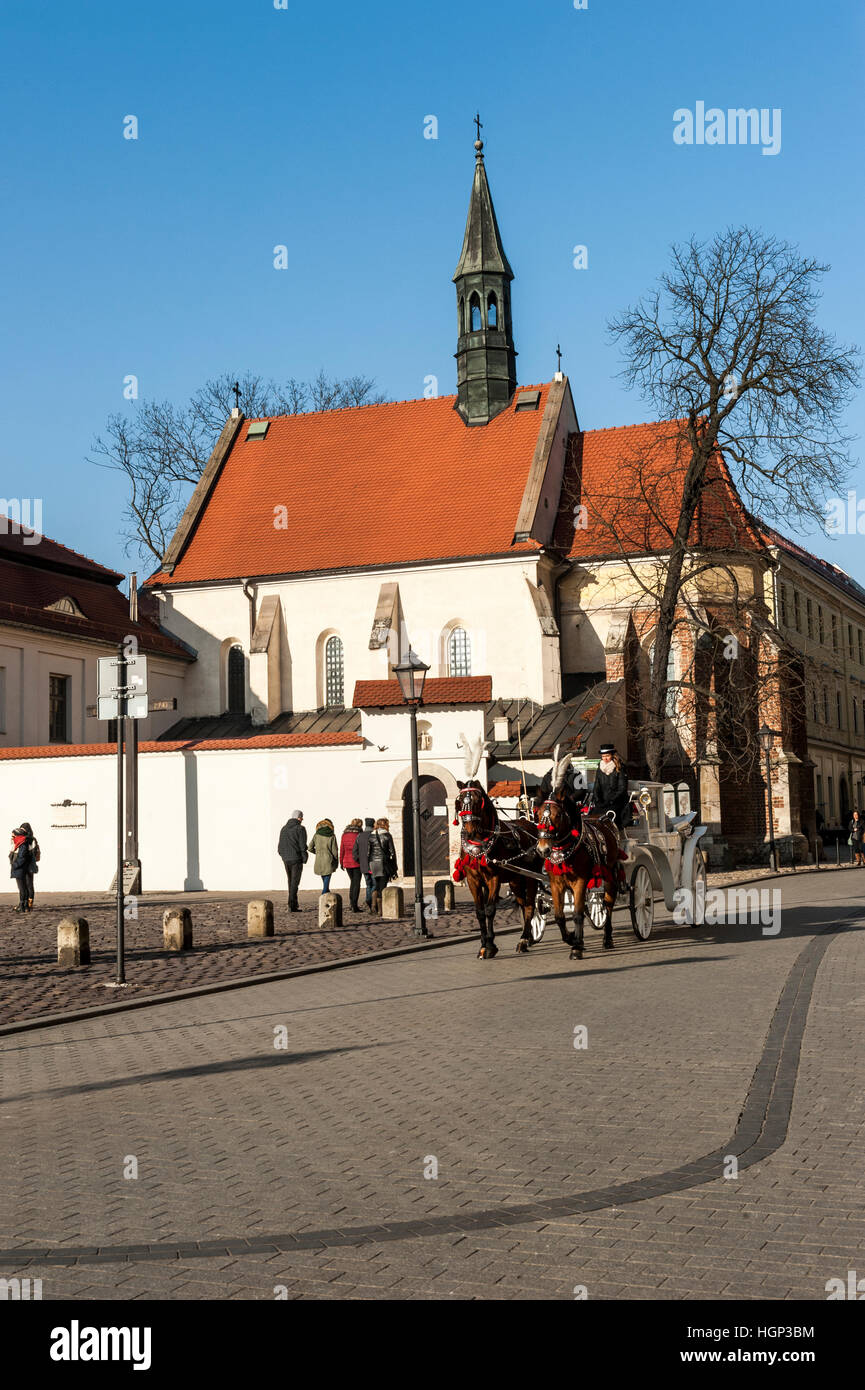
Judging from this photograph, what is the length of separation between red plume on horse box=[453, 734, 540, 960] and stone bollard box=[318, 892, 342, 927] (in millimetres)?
5031

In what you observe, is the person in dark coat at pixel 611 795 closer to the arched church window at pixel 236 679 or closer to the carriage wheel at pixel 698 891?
the carriage wheel at pixel 698 891

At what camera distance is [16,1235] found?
5523 millimetres

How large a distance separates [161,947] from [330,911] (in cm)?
338

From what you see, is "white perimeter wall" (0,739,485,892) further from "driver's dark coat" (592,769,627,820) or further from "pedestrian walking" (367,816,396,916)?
"driver's dark coat" (592,769,627,820)

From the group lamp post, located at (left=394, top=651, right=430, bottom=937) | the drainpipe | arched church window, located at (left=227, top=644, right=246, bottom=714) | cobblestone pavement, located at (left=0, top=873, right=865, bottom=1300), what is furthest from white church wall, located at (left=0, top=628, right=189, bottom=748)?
cobblestone pavement, located at (left=0, top=873, right=865, bottom=1300)

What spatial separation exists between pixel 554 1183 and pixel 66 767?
28991 mm

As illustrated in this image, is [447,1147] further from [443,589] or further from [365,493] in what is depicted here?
[365,493]

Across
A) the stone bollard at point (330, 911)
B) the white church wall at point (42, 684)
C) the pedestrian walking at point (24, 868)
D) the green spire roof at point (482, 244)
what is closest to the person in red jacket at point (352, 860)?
the stone bollard at point (330, 911)

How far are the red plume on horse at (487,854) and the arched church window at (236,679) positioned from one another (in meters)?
28.6

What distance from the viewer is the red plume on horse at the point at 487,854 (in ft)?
54.0

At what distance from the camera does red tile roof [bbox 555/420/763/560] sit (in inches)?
1405

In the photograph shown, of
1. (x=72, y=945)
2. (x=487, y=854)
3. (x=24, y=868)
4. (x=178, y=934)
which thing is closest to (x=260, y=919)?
(x=178, y=934)
